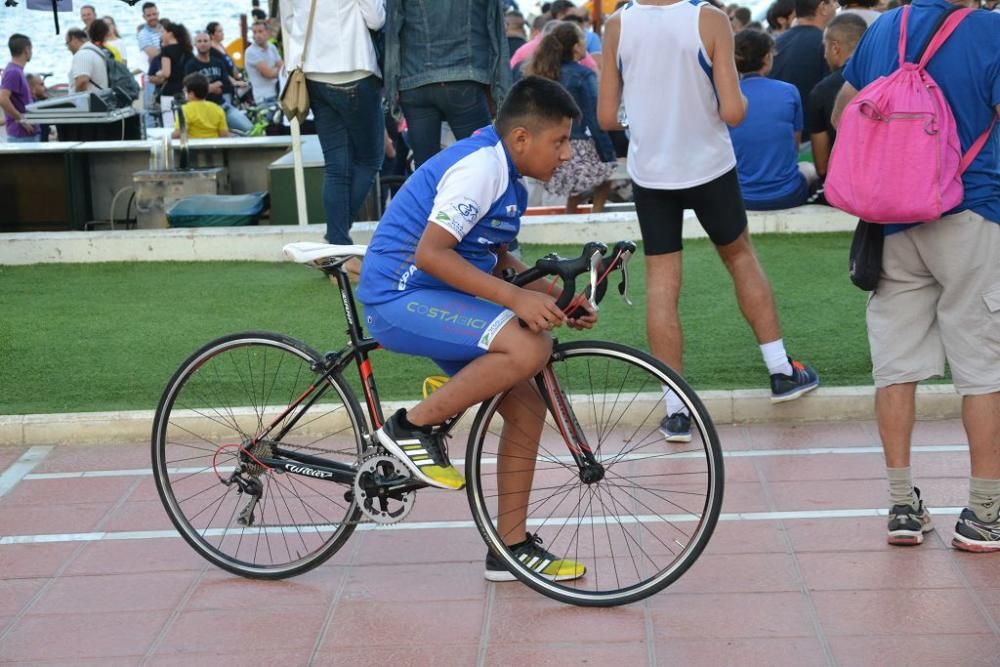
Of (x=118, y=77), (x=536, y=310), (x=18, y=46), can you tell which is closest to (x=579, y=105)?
(x=536, y=310)

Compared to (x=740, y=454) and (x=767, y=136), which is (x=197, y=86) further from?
(x=740, y=454)

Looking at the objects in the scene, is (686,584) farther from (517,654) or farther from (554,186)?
(554,186)

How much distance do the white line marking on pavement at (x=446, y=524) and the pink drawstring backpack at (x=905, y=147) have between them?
118 cm

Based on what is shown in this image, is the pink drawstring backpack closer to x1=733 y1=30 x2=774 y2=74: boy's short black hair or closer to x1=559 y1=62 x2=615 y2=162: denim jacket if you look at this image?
x1=733 y1=30 x2=774 y2=74: boy's short black hair

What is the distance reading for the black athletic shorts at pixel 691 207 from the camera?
238 inches

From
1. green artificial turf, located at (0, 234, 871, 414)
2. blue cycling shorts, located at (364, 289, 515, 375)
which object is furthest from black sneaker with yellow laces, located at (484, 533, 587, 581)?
green artificial turf, located at (0, 234, 871, 414)

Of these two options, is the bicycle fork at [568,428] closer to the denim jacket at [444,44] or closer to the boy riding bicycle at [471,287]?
the boy riding bicycle at [471,287]

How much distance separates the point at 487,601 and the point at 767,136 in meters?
5.89

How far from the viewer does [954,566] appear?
4.73m

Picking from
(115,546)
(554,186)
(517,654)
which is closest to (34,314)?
(115,546)

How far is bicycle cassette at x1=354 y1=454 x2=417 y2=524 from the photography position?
15.2 ft

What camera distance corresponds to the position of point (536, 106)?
4.37 meters

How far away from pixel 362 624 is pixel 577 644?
70cm

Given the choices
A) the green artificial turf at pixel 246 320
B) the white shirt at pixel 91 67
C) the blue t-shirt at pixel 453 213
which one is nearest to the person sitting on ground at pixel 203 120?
the white shirt at pixel 91 67
